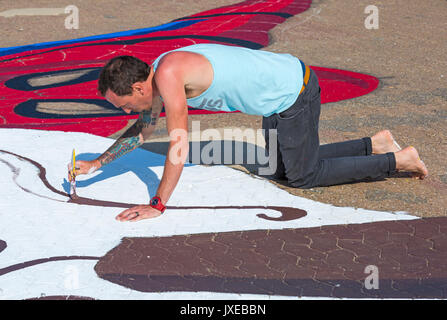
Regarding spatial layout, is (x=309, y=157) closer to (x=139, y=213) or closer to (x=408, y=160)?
(x=408, y=160)

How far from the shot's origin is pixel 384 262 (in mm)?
3857

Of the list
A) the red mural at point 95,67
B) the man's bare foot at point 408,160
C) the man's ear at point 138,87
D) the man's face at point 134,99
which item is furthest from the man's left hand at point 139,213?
the red mural at point 95,67

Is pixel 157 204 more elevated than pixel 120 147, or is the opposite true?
pixel 120 147

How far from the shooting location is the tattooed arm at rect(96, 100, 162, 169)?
4.64 meters

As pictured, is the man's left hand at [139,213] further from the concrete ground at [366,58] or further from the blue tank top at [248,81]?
the concrete ground at [366,58]

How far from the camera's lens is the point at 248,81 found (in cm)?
427

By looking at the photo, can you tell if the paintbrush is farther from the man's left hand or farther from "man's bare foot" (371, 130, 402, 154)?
"man's bare foot" (371, 130, 402, 154)

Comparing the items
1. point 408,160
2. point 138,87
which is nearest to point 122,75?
point 138,87

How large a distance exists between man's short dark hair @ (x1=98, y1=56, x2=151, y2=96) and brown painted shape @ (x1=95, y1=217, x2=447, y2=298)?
1.00 meters

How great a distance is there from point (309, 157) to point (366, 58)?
5.23 m

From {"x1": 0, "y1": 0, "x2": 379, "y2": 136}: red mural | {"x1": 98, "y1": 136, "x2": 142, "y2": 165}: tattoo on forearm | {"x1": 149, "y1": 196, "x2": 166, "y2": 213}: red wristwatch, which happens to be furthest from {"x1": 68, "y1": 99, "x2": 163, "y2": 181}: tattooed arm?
{"x1": 0, "y1": 0, "x2": 379, "y2": 136}: red mural

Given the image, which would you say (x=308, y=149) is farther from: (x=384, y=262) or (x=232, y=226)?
(x=384, y=262)

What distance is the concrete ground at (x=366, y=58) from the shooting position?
16.4 feet

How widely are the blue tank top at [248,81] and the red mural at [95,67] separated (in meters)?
2.29
